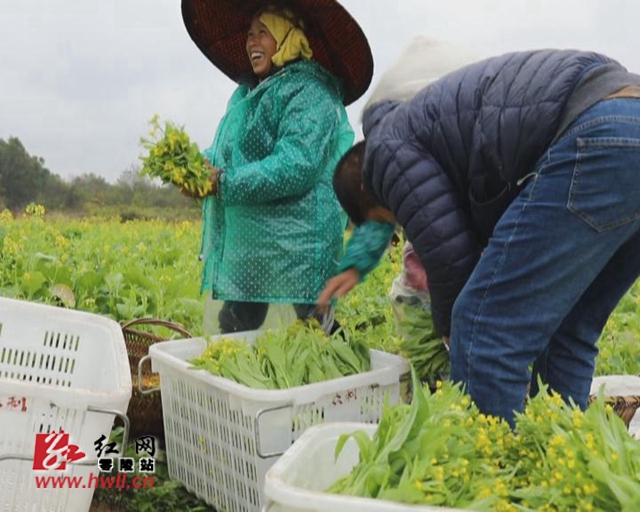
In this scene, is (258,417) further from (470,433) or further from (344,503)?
(344,503)

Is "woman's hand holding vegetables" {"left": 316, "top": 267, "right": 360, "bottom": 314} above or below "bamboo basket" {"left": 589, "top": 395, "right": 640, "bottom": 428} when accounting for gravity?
above

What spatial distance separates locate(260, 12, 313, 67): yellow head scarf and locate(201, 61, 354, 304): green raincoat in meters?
0.04

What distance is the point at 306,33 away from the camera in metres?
2.98

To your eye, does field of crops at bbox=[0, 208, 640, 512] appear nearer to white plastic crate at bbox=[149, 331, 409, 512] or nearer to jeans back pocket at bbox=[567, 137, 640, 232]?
white plastic crate at bbox=[149, 331, 409, 512]

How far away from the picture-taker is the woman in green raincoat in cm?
275

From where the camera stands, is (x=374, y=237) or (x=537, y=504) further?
(x=374, y=237)

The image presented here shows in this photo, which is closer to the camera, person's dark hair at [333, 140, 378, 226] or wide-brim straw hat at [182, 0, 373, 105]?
person's dark hair at [333, 140, 378, 226]

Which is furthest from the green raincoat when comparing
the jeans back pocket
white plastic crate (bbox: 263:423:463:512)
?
white plastic crate (bbox: 263:423:463:512)

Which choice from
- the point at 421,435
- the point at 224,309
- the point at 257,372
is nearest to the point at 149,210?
the point at 224,309

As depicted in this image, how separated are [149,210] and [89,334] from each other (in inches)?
443

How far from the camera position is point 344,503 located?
1209mm

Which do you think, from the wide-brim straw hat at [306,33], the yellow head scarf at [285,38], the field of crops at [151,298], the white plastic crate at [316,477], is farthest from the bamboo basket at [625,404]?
the yellow head scarf at [285,38]

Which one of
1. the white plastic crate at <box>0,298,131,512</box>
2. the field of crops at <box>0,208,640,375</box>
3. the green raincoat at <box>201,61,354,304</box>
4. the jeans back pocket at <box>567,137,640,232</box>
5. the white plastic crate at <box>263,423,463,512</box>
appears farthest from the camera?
the field of crops at <box>0,208,640,375</box>

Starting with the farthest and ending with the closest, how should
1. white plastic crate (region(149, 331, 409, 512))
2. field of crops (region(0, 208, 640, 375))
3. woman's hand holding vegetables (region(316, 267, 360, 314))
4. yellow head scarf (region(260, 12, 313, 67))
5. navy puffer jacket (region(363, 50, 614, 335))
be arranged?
field of crops (region(0, 208, 640, 375)), yellow head scarf (region(260, 12, 313, 67)), woman's hand holding vegetables (region(316, 267, 360, 314)), white plastic crate (region(149, 331, 409, 512)), navy puffer jacket (region(363, 50, 614, 335))
